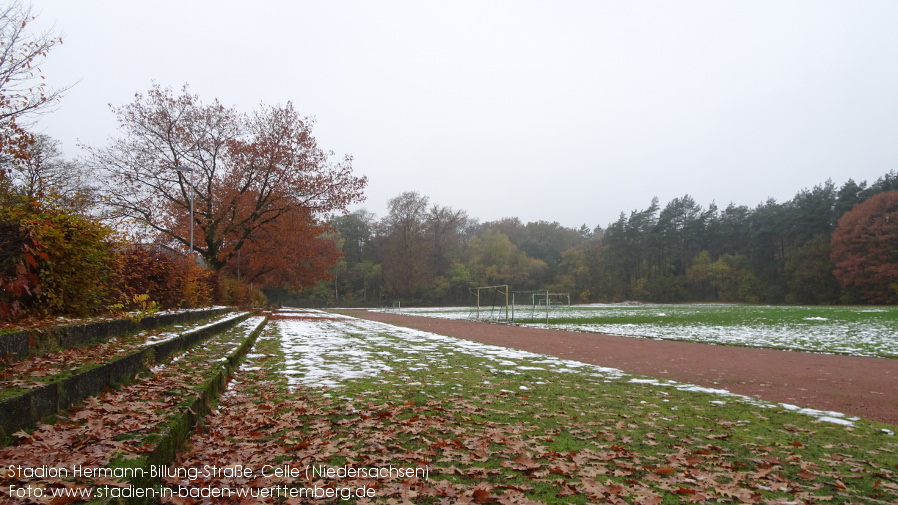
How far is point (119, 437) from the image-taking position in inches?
103

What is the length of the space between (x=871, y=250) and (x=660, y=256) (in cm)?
2655

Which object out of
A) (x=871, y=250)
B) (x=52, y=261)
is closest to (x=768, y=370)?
(x=52, y=261)

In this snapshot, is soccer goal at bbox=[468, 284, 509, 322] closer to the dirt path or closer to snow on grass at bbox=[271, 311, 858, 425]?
the dirt path

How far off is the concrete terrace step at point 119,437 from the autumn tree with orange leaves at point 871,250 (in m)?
59.5

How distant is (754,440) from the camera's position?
4023mm

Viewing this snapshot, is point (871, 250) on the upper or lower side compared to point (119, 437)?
upper

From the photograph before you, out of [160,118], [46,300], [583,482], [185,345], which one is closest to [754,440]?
[583,482]

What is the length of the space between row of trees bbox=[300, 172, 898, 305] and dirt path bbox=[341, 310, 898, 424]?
49.2 metres

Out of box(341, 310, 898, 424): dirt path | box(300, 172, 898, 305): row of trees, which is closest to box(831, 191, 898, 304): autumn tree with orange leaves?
box(300, 172, 898, 305): row of trees

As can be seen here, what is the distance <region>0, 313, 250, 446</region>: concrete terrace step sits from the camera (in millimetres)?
2449

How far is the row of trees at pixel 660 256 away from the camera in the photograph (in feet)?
170

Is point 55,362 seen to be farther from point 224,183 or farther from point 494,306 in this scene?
point 494,306

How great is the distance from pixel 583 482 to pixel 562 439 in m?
0.92

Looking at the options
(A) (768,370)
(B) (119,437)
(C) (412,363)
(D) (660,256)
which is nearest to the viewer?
(B) (119,437)
